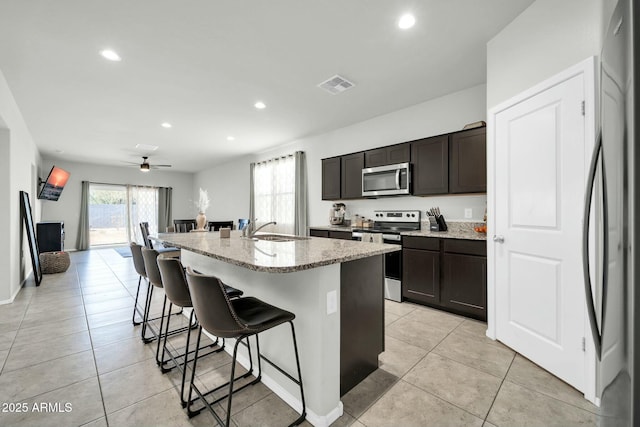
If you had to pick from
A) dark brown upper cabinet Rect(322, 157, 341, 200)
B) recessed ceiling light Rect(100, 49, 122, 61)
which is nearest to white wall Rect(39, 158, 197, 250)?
recessed ceiling light Rect(100, 49, 122, 61)

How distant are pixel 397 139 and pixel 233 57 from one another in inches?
101

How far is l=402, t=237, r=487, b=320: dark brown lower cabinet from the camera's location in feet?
9.25

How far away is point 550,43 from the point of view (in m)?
1.98

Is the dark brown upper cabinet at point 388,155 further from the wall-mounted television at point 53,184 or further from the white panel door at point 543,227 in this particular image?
the wall-mounted television at point 53,184

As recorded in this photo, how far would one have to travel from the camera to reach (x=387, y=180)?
3922mm

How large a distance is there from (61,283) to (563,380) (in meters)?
6.36

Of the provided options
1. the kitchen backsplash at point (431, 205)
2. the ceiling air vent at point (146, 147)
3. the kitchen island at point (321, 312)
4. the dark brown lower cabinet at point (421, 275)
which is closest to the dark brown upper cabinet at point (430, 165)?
the kitchen backsplash at point (431, 205)

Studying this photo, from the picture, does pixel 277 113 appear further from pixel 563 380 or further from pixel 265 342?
pixel 563 380

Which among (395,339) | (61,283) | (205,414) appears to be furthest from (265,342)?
(61,283)

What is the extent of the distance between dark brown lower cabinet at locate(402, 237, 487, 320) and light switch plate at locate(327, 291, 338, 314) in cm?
198

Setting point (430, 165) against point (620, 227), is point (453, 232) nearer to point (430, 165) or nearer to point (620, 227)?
point (430, 165)

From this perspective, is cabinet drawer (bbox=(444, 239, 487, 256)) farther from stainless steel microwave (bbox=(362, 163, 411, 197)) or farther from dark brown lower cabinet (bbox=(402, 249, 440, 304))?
stainless steel microwave (bbox=(362, 163, 411, 197))

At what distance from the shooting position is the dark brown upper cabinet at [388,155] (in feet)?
12.3

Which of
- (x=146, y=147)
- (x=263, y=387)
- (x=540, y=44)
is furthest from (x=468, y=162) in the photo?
(x=146, y=147)
